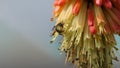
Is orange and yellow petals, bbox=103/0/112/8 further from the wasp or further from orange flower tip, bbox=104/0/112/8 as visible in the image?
the wasp

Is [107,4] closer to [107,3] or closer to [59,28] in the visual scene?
[107,3]

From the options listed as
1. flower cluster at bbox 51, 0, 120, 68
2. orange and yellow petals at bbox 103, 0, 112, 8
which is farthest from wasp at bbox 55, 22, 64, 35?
orange and yellow petals at bbox 103, 0, 112, 8

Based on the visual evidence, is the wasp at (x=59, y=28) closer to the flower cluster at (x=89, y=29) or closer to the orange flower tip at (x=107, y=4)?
the flower cluster at (x=89, y=29)

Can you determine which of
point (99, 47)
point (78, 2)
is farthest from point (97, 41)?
point (78, 2)

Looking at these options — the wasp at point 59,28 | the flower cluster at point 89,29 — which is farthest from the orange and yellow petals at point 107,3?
the wasp at point 59,28

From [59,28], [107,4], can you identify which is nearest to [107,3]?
[107,4]

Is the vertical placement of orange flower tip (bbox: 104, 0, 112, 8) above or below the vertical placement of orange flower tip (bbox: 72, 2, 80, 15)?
below

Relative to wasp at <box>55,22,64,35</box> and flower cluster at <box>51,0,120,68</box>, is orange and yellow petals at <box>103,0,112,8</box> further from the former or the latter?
wasp at <box>55,22,64,35</box>

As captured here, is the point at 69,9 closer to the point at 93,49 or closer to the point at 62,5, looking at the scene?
the point at 62,5
